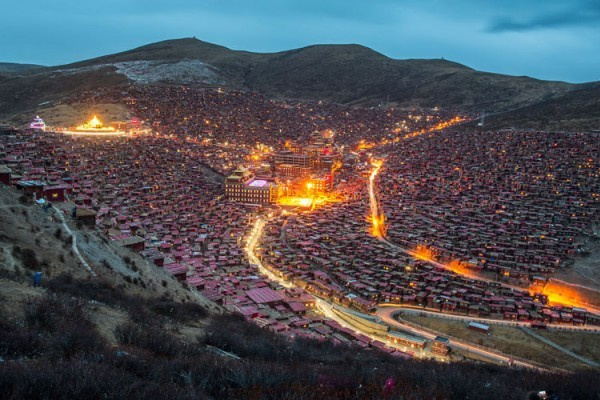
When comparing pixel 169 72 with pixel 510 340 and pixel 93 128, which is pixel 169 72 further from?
pixel 510 340

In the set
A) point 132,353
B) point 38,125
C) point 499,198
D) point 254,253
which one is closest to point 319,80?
point 38,125


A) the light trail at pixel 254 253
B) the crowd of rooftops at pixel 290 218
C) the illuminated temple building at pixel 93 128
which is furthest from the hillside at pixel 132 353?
the illuminated temple building at pixel 93 128

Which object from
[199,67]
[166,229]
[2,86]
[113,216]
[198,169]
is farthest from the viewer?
[199,67]

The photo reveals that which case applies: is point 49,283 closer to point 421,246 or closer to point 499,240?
point 421,246

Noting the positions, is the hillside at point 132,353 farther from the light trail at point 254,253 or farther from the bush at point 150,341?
the light trail at point 254,253

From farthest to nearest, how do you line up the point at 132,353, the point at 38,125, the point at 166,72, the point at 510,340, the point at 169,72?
the point at 169,72 → the point at 166,72 → the point at 38,125 → the point at 510,340 → the point at 132,353

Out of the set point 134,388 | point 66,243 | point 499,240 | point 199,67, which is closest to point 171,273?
point 66,243
